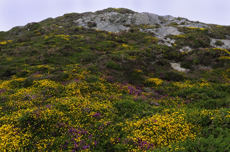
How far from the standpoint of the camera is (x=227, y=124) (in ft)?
25.0

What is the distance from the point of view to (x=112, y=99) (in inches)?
515

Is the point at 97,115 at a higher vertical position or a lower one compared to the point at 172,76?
lower

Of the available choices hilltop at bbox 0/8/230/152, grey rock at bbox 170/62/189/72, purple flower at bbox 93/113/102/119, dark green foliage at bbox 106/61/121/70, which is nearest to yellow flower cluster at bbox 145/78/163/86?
hilltop at bbox 0/8/230/152

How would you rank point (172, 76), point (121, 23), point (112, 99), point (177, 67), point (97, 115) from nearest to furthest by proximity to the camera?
point (97, 115)
point (112, 99)
point (172, 76)
point (177, 67)
point (121, 23)

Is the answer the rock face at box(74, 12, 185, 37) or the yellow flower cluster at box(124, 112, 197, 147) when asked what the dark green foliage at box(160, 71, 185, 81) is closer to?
the yellow flower cluster at box(124, 112, 197, 147)

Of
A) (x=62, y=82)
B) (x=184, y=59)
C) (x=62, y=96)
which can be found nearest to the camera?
(x=62, y=96)

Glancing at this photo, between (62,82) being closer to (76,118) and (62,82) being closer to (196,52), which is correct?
(76,118)

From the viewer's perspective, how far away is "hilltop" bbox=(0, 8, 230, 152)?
785cm

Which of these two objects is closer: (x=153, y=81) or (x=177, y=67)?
(x=153, y=81)

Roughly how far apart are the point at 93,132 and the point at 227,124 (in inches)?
284

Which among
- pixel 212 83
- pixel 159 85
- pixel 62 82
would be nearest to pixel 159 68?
pixel 159 85

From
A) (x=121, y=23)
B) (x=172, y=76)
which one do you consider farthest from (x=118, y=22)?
(x=172, y=76)

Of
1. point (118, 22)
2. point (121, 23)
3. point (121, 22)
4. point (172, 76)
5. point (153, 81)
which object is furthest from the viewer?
point (121, 22)

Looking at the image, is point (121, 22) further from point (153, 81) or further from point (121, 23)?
point (153, 81)
